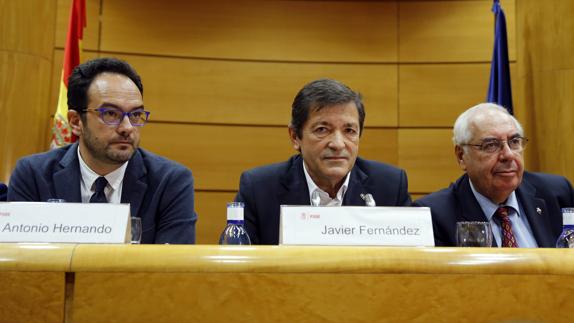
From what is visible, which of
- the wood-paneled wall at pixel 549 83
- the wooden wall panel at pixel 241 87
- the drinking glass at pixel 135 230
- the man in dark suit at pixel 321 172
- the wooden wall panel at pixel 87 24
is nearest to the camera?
the drinking glass at pixel 135 230

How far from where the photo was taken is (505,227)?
77.8 inches

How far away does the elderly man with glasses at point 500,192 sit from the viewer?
78.0 inches

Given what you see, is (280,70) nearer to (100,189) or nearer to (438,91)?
(438,91)

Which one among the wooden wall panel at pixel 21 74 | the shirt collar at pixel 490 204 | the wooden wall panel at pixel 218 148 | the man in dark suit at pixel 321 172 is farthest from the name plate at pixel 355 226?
the wooden wall panel at pixel 218 148

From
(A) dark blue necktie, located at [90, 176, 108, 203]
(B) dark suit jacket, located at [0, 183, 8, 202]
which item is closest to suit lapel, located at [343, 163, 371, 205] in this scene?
(A) dark blue necktie, located at [90, 176, 108, 203]

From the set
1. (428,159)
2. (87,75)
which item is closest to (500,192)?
(87,75)

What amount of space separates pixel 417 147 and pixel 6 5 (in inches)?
115

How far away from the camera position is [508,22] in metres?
4.39

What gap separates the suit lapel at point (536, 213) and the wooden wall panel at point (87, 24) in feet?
10.8

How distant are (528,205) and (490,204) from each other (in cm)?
13

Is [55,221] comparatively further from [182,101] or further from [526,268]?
[182,101]

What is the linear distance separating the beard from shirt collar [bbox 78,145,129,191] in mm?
52

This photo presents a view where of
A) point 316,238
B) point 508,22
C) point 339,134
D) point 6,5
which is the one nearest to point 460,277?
point 316,238

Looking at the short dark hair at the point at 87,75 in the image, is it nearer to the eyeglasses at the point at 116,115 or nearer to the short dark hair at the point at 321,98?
the eyeglasses at the point at 116,115
